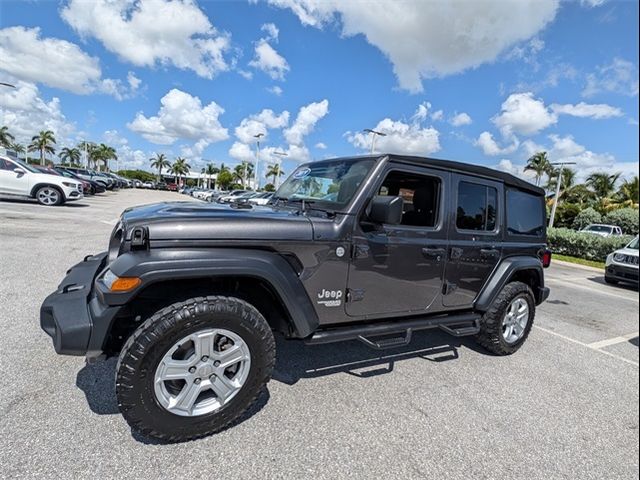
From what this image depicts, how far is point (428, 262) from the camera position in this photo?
3.07m

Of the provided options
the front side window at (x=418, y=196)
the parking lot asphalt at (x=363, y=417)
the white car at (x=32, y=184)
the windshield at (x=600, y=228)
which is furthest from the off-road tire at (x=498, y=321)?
the windshield at (x=600, y=228)

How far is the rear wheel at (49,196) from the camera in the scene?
43.1ft

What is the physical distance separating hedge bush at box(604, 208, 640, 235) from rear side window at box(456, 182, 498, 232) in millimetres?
25965

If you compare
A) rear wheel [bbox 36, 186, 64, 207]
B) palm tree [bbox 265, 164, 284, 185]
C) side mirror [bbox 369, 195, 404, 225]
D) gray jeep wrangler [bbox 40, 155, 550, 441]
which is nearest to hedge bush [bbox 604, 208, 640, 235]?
gray jeep wrangler [bbox 40, 155, 550, 441]

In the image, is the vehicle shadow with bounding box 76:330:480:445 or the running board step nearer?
the vehicle shadow with bounding box 76:330:480:445

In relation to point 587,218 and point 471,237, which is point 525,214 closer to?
point 471,237

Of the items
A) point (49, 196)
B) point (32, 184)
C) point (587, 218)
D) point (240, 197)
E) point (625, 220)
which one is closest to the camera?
point (32, 184)

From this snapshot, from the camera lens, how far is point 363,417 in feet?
8.45

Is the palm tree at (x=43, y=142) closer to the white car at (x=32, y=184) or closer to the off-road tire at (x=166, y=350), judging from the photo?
the white car at (x=32, y=184)

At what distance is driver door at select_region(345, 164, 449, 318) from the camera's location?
273 centimetres

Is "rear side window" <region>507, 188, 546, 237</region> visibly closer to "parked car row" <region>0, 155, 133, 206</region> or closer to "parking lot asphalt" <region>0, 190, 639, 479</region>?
"parking lot asphalt" <region>0, 190, 639, 479</region>

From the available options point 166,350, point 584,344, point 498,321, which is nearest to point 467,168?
point 498,321

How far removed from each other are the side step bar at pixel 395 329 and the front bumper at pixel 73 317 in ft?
4.41

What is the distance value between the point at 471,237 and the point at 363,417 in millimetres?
1947
